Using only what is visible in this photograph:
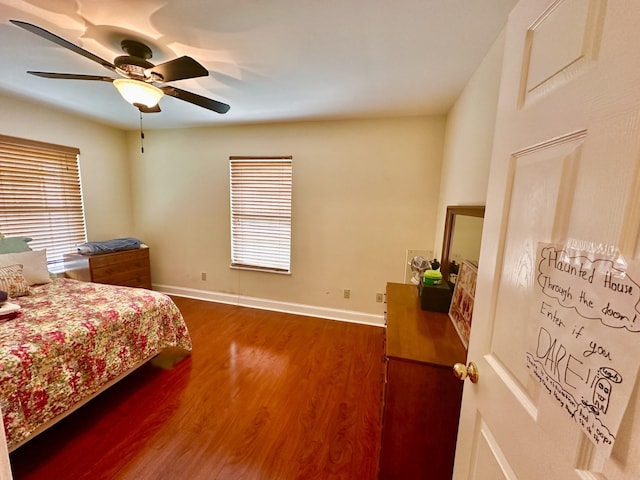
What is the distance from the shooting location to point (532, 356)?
1.85 ft

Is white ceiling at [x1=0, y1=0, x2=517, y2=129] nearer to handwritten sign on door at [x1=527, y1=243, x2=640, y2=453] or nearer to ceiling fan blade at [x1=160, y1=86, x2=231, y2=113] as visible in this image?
ceiling fan blade at [x1=160, y1=86, x2=231, y2=113]

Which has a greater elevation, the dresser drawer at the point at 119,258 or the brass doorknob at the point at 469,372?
the brass doorknob at the point at 469,372

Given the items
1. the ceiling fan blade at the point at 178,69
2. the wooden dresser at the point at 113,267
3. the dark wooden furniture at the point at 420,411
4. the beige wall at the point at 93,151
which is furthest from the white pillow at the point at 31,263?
the dark wooden furniture at the point at 420,411

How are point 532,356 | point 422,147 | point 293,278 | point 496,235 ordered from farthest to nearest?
1. point 293,278
2. point 422,147
3. point 496,235
4. point 532,356

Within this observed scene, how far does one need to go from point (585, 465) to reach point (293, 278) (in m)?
3.13

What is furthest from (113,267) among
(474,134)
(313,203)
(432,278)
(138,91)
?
(474,134)

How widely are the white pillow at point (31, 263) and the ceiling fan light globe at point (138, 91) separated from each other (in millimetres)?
1910

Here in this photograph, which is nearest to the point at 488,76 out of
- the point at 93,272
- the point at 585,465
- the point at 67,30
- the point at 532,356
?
Answer: the point at 532,356

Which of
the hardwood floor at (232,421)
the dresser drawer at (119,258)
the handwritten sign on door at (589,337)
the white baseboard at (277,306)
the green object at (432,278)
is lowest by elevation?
the hardwood floor at (232,421)

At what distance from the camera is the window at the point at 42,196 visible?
271 centimetres

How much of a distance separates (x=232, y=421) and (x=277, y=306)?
5.97ft

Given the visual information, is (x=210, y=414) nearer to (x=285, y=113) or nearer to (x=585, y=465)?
(x=585, y=465)

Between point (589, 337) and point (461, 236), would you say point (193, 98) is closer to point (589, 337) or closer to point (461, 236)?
point (461, 236)

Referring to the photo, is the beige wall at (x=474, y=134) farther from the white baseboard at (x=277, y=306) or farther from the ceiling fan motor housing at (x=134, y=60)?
the ceiling fan motor housing at (x=134, y=60)
